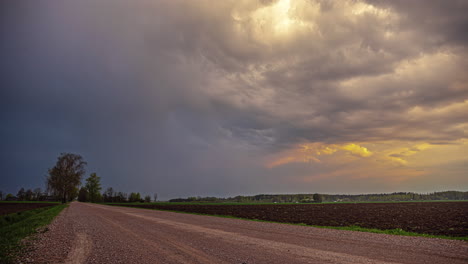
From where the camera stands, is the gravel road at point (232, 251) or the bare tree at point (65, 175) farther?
the bare tree at point (65, 175)

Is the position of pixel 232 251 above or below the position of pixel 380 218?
above

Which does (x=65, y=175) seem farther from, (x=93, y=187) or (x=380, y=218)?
(x=380, y=218)

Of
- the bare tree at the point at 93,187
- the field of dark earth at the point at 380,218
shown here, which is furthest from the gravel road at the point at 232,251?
the bare tree at the point at 93,187

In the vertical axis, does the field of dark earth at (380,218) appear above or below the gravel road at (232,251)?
below

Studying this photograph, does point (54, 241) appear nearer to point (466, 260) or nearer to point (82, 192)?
point (466, 260)

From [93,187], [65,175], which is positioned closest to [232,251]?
[65,175]

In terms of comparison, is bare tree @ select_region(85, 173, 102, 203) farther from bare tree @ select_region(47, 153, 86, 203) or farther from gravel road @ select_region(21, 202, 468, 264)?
gravel road @ select_region(21, 202, 468, 264)

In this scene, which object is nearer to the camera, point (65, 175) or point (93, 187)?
point (65, 175)

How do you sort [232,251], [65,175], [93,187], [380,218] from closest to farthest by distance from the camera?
[232,251] → [380,218] → [65,175] → [93,187]

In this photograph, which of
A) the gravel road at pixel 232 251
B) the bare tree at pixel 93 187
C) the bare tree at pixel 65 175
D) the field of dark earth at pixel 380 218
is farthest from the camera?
the bare tree at pixel 93 187

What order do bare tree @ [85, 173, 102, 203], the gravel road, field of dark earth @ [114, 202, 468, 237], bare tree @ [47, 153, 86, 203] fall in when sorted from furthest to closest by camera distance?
1. bare tree @ [85, 173, 102, 203]
2. bare tree @ [47, 153, 86, 203]
3. field of dark earth @ [114, 202, 468, 237]
4. the gravel road

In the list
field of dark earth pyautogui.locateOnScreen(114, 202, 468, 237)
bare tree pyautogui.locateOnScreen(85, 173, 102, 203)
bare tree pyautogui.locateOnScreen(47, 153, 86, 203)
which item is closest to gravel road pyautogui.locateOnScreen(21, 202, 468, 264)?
field of dark earth pyautogui.locateOnScreen(114, 202, 468, 237)

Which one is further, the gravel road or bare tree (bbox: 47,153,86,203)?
bare tree (bbox: 47,153,86,203)

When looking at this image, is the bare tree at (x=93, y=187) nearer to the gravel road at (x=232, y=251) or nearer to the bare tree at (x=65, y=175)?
the bare tree at (x=65, y=175)
